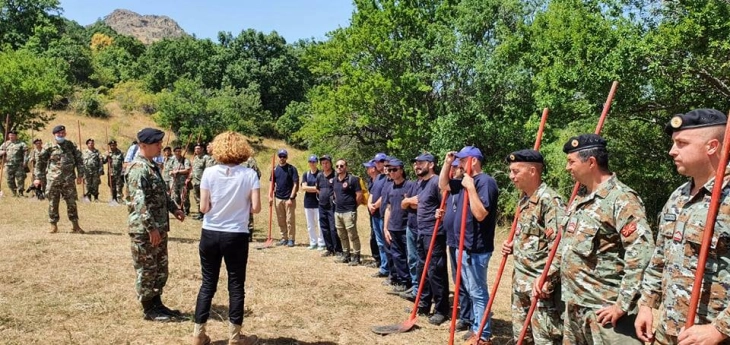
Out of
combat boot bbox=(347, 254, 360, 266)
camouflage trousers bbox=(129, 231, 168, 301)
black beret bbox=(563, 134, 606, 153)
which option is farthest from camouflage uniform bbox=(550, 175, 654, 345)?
combat boot bbox=(347, 254, 360, 266)

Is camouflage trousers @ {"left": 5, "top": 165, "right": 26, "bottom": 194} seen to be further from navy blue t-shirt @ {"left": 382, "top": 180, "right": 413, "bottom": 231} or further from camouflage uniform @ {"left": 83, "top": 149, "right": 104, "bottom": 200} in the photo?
navy blue t-shirt @ {"left": 382, "top": 180, "right": 413, "bottom": 231}

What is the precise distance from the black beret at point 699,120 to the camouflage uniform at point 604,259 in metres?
0.60

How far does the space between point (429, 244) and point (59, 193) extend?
718cm

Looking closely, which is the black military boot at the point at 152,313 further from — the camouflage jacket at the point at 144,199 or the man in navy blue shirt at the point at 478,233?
the man in navy blue shirt at the point at 478,233

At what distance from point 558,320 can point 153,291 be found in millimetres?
3965

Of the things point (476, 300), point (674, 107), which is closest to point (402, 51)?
point (674, 107)

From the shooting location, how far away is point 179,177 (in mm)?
13477

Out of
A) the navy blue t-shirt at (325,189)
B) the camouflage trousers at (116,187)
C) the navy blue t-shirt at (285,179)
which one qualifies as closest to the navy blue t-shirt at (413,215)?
the navy blue t-shirt at (325,189)

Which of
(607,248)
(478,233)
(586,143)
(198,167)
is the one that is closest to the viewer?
(607,248)

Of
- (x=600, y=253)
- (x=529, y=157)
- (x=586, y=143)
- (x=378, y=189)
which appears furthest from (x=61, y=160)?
(x=600, y=253)

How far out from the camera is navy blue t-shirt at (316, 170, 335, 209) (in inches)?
371

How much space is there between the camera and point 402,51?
2178 cm

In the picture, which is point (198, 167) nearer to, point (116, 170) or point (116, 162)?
point (116, 162)

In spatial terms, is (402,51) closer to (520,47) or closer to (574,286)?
(520,47)
